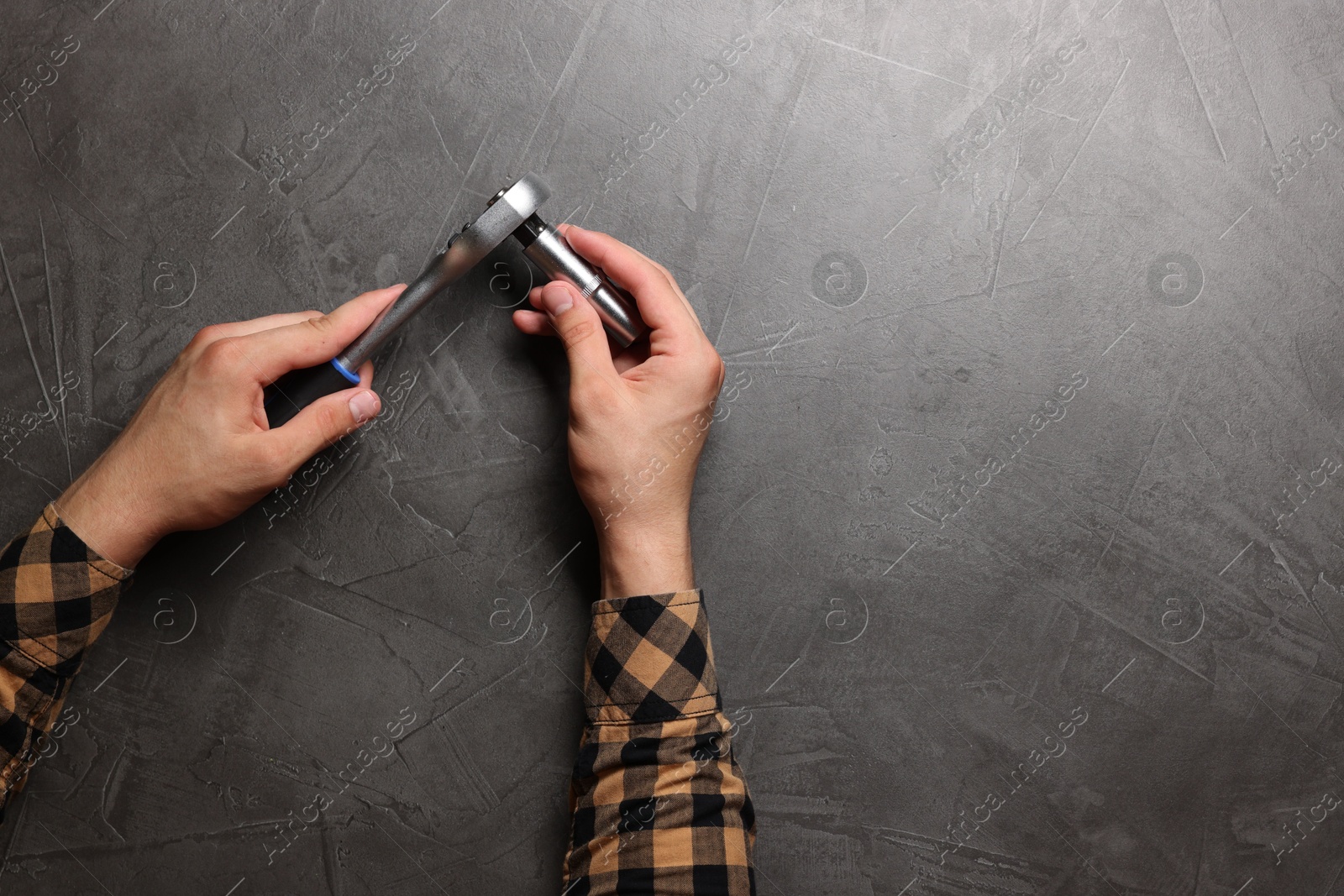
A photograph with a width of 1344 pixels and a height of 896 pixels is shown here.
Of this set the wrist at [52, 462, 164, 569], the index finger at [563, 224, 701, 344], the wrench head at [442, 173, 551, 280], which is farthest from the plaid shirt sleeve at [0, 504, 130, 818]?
the index finger at [563, 224, 701, 344]

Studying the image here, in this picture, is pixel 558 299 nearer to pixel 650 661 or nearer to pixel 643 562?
pixel 643 562

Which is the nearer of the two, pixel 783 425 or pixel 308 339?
pixel 308 339

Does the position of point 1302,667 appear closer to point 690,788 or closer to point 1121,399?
point 1121,399

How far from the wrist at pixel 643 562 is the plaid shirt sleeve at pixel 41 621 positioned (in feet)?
1.93

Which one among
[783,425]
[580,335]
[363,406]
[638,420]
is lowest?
[783,425]

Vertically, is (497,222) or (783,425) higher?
(497,222)

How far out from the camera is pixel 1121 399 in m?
1.12

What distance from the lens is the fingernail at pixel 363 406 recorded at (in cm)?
97

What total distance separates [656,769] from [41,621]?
73cm

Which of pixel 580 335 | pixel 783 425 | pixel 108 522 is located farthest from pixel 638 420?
pixel 108 522

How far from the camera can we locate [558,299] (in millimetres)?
974

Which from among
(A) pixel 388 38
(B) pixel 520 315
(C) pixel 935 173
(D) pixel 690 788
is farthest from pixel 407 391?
(C) pixel 935 173

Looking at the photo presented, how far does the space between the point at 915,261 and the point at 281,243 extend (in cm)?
88

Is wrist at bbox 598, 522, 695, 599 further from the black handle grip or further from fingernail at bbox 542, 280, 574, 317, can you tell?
the black handle grip
